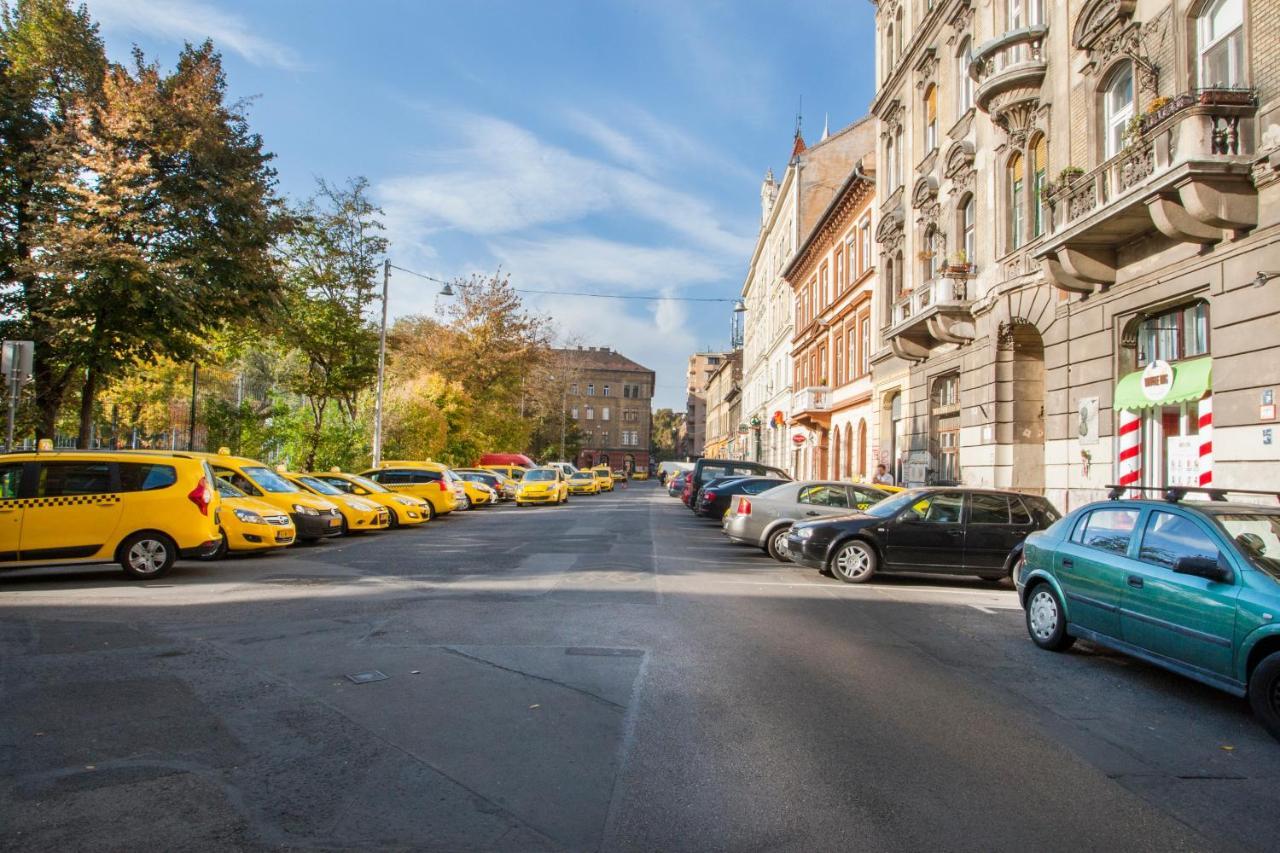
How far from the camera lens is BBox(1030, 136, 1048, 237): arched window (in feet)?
64.1

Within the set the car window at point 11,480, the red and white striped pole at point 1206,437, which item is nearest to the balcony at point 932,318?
the red and white striped pole at point 1206,437

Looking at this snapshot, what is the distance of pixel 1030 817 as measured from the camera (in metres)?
4.06

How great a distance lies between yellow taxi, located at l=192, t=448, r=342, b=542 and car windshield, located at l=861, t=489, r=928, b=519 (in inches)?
406

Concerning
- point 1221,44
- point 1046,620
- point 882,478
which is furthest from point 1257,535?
point 882,478

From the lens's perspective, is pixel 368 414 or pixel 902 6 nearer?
pixel 902 6

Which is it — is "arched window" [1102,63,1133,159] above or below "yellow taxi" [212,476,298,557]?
above

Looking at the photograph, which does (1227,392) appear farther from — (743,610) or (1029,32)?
(1029,32)

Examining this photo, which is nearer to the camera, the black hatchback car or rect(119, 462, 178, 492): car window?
rect(119, 462, 178, 492): car window

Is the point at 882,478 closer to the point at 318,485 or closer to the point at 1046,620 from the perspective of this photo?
the point at 318,485

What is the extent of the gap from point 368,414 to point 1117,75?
2945 centimetres

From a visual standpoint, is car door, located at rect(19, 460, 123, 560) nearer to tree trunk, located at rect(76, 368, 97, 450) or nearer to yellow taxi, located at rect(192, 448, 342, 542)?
yellow taxi, located at rect(192, 448, 342, 542)

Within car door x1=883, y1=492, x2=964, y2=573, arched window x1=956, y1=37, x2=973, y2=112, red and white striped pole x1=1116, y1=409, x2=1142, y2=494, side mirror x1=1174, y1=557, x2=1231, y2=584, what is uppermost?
arched window x1=956, y1=37, x2=973, y2=112

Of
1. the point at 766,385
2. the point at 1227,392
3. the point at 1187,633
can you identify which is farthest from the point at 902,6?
the point at 766,385

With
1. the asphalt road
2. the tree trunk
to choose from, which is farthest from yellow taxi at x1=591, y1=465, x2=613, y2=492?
the asphalt road
